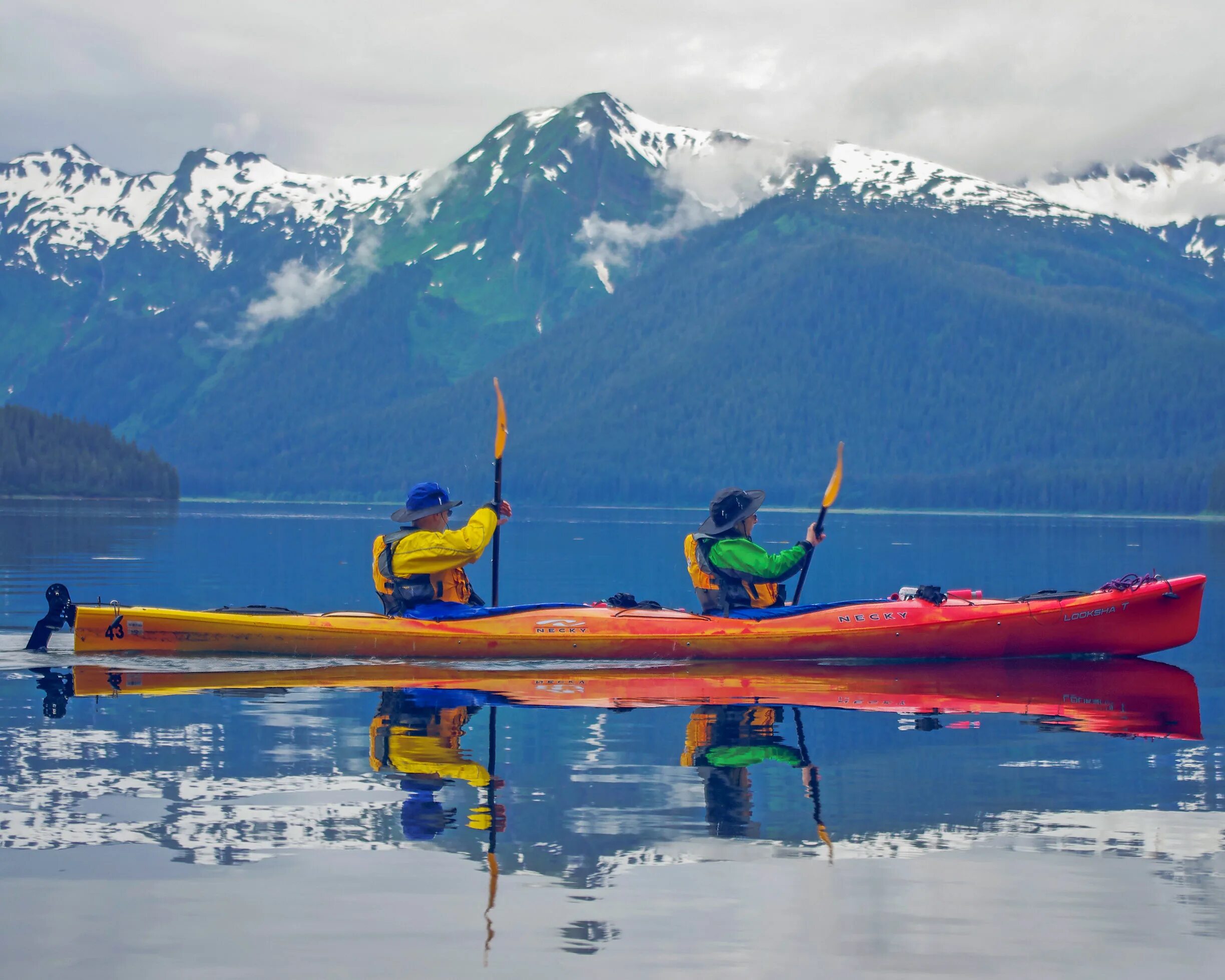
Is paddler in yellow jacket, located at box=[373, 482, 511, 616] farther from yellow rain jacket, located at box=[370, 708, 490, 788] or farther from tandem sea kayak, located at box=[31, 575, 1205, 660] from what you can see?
yellow rain jacket, located at box=[370, 708, 490, 788]

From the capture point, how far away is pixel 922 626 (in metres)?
20.3

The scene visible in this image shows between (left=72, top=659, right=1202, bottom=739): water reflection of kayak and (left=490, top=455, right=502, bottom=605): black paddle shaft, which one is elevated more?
(left=490, top=455, right=502, bottom=605): black paddle shaft

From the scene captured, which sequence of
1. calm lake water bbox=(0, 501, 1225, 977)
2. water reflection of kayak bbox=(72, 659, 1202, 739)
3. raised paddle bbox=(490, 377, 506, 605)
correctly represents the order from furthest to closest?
1. raised paddle bbox=(490, 377, 506, 605)
2. water reflection of kayak bbox=(72, 659, 1202, 739)
3. calm lake water bbox=(0, 501, 1225, 977)

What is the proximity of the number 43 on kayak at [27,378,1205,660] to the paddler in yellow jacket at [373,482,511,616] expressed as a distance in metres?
0.02

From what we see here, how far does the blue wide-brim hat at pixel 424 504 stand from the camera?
1839 centimetres

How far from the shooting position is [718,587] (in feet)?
65.4

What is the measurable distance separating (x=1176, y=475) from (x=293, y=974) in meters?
205

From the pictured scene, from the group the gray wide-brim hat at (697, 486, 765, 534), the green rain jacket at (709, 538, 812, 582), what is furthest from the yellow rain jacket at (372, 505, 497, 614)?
the green rain jacket at (709, 538, 812, 582)

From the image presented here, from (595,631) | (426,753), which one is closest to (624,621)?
(595,631)

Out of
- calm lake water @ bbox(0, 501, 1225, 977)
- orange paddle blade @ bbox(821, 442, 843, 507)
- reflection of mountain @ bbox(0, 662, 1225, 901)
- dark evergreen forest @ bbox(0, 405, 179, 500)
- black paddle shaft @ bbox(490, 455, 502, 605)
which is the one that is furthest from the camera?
dark evergreen forest @ bbox(0, 405, 179, 500)

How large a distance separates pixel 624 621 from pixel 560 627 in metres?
0.82

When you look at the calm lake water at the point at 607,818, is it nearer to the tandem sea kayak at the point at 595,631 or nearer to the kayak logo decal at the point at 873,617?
the tandem sea kayak at the point at 595,631

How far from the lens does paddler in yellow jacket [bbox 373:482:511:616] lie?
59.8 feet

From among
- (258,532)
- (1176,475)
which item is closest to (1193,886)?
(258,532)
